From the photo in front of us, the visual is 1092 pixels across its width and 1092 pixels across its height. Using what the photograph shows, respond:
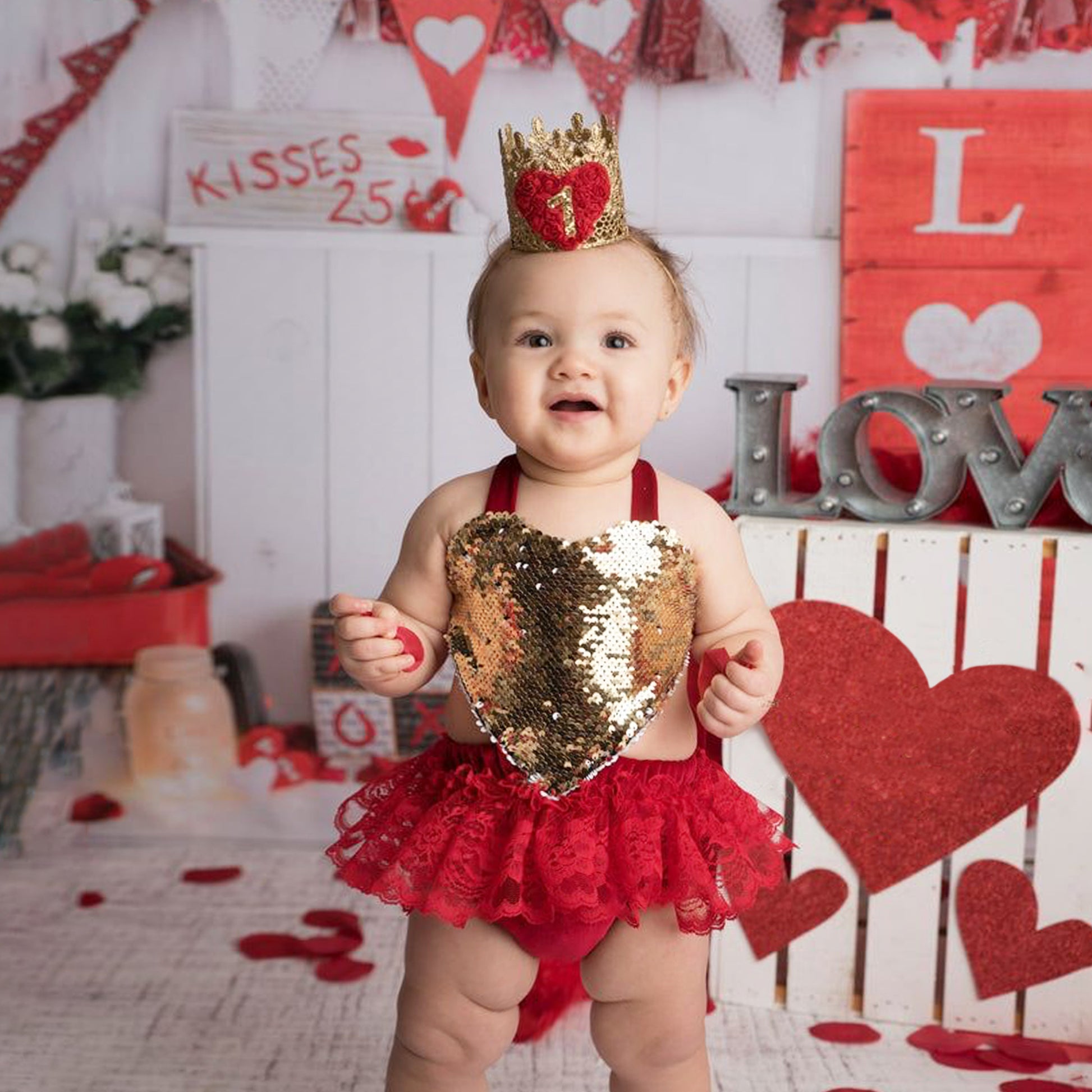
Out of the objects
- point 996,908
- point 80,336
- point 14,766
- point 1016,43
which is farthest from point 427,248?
point 996,908

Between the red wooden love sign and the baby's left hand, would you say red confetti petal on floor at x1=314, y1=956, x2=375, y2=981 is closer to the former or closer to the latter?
the baby's left hand

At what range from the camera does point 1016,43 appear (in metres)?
1.97

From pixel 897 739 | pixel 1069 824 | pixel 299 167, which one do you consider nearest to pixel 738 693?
pixel 897 739

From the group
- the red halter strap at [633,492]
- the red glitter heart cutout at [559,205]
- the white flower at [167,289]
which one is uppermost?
the red glitter heart cutout at [559,205]

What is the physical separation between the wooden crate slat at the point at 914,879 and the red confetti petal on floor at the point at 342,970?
0.61 meters

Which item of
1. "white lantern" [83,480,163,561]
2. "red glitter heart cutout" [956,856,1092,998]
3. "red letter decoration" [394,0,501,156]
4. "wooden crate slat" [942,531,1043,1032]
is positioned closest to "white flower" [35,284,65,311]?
"white lantern" [83,480,163,561]

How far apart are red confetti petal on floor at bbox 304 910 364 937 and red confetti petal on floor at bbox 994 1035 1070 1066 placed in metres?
0.81

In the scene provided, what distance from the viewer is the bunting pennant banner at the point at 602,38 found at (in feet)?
6.72

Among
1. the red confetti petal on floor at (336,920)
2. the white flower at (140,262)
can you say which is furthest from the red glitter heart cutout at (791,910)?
the white flower at (140,262)

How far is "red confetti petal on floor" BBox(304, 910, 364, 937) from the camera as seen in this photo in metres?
1.94

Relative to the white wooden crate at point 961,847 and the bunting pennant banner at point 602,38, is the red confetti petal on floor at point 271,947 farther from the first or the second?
the bunting pennant banner at point 602,38

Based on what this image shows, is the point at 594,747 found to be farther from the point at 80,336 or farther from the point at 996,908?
the point at 80,336

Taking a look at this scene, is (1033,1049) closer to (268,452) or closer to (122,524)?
(268,452)

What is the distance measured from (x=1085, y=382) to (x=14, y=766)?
1686 millimetres
